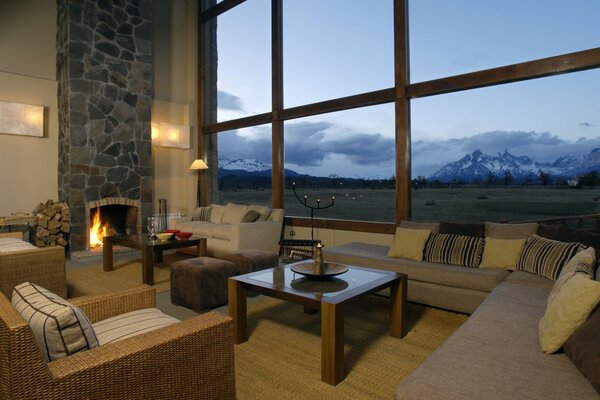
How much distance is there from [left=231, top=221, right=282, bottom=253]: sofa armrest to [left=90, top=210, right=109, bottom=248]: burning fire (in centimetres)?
283

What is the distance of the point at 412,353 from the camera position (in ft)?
8.18

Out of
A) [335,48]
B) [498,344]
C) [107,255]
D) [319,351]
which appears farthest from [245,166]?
[498,344]

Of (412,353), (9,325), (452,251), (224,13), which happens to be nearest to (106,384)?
(9,325)

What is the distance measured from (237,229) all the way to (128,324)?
341 centimetres

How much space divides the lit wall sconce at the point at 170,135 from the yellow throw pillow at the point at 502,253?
240 inches

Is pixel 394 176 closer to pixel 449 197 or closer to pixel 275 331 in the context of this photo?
pixel 449 197

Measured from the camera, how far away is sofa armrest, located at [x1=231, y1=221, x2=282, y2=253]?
525cm

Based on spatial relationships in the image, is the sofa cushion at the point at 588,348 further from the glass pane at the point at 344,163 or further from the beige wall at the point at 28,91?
the beige wall at the point at 28,91

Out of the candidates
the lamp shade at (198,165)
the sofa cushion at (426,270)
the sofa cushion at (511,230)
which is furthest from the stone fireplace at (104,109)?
the sofa cushion at (511,230)

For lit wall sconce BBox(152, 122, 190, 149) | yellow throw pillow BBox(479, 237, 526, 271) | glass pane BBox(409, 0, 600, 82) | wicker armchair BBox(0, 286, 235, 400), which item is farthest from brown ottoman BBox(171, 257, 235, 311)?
lit wall sconce BBox(152, 122, 190, 149)

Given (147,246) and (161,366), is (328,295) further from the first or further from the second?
(147,246)

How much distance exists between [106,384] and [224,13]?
7635 mm

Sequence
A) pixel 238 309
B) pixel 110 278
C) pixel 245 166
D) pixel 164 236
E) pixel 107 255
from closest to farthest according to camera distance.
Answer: pixel 238 309
pixel 110 278
pixel 164 236
pixel 107 255
pixel 245 166

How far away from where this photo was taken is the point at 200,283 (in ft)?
10.8
